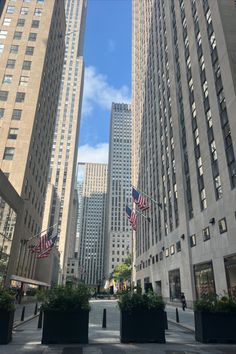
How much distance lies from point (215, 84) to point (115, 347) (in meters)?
29.9

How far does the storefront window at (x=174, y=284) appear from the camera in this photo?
41.6 meters

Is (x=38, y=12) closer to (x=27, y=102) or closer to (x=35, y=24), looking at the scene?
(x=35, y=24)

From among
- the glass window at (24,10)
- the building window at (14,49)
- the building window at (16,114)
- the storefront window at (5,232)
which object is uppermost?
the glass window at (24,10)

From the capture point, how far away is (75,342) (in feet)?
34.9

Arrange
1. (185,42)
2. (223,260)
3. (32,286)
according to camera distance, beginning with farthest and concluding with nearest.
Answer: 1. (32,286)
2. (185,42)
3. (223,260)

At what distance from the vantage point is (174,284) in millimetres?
43281

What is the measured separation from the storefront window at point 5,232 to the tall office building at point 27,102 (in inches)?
335

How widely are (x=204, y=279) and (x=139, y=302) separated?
24.2m

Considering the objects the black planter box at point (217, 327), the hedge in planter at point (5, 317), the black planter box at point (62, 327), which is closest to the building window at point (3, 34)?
the hedge in planter at point (5, 317)

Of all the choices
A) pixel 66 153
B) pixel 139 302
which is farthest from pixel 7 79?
pixel 66 153

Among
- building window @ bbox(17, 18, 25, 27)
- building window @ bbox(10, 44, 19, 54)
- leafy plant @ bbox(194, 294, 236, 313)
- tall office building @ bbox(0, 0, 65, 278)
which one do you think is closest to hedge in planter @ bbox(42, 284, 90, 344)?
leafy plant @ bbox(194, 294, 236, 313)

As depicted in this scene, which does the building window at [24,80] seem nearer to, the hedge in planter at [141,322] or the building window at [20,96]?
the building window at [20,96]

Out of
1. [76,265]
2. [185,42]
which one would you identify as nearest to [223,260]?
[185,42]

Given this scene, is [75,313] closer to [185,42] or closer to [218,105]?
[218,105]
